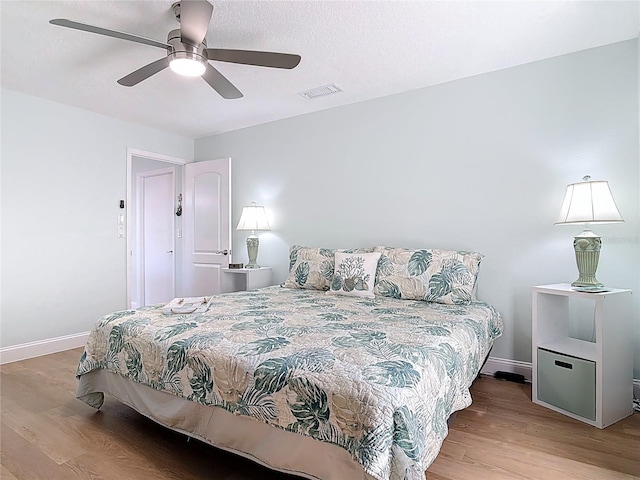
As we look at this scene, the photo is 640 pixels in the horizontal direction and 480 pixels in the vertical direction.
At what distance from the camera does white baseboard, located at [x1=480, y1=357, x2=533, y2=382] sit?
294 cm

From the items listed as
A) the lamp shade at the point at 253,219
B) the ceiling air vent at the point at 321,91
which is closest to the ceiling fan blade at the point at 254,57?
the ceiling air vent at the point at 321,91

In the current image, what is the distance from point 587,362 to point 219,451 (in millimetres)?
2129

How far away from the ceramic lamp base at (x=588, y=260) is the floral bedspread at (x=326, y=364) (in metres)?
0.65

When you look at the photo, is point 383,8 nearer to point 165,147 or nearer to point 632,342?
point 632,342

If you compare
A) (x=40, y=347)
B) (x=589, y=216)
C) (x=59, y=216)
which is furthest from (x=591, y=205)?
(x=40, y=347)

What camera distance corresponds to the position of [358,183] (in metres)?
3.79

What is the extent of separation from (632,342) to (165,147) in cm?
497

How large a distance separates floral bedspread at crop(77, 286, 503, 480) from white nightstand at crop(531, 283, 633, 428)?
0.40m

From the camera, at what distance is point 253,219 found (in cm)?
429

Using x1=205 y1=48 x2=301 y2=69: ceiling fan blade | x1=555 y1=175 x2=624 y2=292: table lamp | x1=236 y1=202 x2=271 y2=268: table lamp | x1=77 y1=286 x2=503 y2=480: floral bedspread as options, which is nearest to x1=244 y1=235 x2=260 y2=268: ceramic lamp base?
x1=236 y1=202 x2=271 y2=268: table lamp

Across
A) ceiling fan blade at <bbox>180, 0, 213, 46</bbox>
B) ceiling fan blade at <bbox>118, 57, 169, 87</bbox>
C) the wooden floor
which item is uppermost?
ceiling fan blade at <bbox>180, 0, 213, 46</bbox>

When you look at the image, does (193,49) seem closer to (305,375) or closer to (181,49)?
(181,49)

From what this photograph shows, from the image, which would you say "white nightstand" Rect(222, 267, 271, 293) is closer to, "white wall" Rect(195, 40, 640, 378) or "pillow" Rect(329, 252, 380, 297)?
"white wall" Rect(195, 40, 640, 378)

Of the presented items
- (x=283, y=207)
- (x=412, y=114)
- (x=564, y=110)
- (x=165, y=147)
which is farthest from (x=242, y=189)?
(x=564, y=110)
